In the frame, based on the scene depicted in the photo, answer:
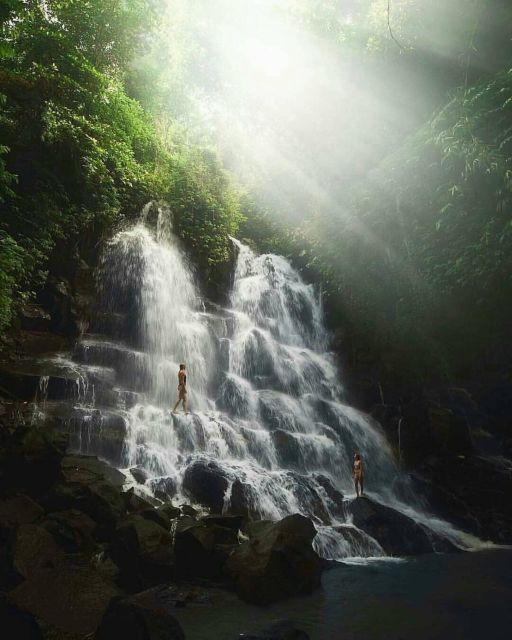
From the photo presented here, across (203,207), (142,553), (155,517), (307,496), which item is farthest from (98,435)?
(203,207)

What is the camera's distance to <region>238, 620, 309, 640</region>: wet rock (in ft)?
18.3

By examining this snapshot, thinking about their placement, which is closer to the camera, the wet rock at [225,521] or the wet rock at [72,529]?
the wet rock at [72,529]

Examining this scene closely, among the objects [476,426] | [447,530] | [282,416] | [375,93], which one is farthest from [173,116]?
[447,530]

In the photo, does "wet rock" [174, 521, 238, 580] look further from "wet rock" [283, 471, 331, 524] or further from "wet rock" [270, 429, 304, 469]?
"wet rock" [270, 429, 304, 469]

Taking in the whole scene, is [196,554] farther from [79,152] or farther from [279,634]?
[79,152]

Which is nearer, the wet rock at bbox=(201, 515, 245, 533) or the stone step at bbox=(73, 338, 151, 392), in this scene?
the wet rock at bbox=(201, 515, 245, 533)

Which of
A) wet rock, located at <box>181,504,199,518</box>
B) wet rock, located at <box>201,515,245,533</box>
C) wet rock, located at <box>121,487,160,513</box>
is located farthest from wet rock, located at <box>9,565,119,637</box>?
wet rock, located at <box>181,504,199,518</box>

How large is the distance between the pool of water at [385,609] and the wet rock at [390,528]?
3.73 feet

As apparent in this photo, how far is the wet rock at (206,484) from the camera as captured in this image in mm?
9961

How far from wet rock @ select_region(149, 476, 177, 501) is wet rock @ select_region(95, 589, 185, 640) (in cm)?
448

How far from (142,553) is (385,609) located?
421 centimetres

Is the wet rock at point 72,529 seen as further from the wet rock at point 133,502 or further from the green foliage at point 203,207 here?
the green foliage at point 203,207

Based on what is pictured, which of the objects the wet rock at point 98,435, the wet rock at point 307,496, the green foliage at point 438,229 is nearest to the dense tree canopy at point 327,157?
the green foliage at point 438,229

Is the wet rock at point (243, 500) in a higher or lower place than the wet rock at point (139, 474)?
lower
